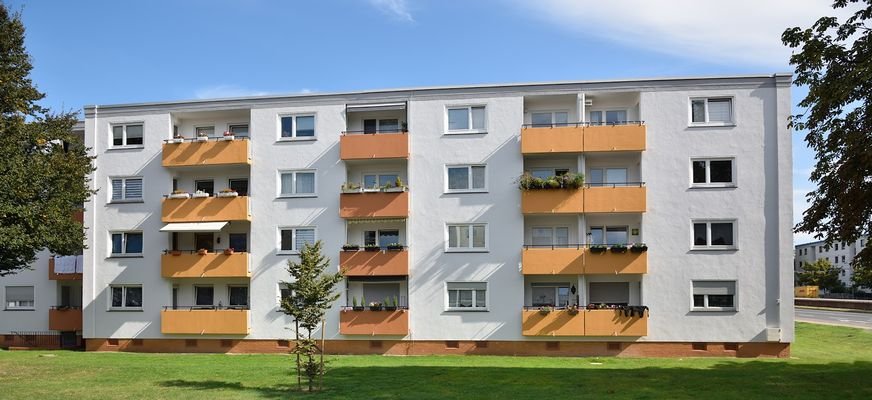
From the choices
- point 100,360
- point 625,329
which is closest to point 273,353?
point 100,360

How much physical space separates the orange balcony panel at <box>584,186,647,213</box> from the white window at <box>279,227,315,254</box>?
1274cm

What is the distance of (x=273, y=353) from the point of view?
117 feet

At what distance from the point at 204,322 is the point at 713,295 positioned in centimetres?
2296

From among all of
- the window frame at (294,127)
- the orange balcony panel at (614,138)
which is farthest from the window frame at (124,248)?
the orange balcony panel at (614,138)

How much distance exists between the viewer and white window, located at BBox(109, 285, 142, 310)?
37.8m

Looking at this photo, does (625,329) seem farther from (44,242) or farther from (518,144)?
(44,242)

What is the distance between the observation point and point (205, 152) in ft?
120

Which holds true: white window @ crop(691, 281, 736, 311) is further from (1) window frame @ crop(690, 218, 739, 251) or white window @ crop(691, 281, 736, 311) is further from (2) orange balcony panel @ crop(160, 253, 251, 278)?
(2) orange balcony panel @ crop(160, 253, 251, 278)

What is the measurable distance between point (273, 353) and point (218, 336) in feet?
9.34

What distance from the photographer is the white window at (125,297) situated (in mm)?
37781

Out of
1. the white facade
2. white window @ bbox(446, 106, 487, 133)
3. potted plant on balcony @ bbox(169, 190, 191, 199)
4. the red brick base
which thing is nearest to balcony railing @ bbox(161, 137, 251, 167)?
the white facade

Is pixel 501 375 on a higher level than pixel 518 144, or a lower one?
lower

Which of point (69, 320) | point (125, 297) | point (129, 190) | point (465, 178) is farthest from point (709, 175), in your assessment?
point (69, 320)

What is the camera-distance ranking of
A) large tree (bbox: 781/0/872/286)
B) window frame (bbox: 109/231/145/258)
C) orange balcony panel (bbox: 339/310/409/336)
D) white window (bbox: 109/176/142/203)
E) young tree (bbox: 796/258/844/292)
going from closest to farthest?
1. large tree (bbox: 781/0/872/286)
2. orange balcony panel (bbox: 339/310/409/336)
3. window frame (bbox: 109/231/145/258)
4. white window (bbox: 109/176/142/203)
5. young tree (bbox: 796/258/844/292)
